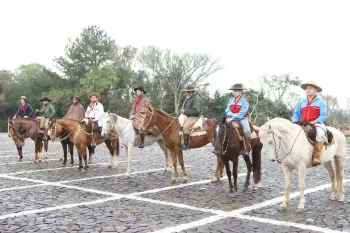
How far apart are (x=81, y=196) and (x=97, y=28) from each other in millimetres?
47979

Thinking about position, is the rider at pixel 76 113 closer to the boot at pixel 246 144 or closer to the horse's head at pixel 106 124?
the horse's head at pixel 106 124

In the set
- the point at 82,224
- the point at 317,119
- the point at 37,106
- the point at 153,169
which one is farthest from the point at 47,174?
the point at 37,106

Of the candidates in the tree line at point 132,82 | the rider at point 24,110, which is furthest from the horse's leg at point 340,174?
the tree line at point 132,82

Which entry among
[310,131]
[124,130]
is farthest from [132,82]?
[310,131]

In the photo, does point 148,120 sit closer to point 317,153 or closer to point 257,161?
point 257,161

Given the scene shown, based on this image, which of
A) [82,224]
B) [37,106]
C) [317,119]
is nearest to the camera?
[82,224]

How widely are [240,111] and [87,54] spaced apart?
46191 mm

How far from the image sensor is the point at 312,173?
1215 cm

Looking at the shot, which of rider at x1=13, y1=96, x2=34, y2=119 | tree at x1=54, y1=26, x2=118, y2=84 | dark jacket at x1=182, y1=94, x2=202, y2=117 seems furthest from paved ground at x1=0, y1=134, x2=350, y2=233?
tree at x1=54, y1=26, x2=118, y2=84

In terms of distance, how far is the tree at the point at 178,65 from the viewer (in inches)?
1870

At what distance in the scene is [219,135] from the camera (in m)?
8.30

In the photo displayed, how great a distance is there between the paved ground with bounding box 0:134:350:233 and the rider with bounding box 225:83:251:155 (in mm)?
1301

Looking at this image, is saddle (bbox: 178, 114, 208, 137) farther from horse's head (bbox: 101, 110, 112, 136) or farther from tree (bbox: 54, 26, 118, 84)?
tree (bbox: 54, 26, 118, 84)

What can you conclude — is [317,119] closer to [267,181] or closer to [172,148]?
[267,181]
